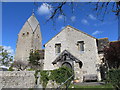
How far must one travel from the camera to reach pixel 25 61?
1142 inches

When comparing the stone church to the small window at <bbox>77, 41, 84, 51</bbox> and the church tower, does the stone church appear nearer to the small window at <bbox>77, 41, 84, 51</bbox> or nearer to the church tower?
the small window at <bbox>77, 41, 84, 51</bbox>

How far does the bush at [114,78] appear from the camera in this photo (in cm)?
859

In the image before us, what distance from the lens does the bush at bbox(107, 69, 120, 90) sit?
859 cm

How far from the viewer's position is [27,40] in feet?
105

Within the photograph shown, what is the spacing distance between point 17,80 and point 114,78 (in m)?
10.2

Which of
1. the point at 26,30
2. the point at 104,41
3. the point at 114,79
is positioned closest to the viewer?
the point at 114,79

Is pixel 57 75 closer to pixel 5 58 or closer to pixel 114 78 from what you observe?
pixel 114 78

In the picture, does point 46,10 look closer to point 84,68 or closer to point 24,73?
point 24,73

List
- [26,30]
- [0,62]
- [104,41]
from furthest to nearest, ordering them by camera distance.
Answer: [26,30] → [0,62] → [104,41]

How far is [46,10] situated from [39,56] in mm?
19995

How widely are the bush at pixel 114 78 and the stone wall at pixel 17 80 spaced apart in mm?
8104

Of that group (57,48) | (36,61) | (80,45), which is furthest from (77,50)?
(36,61)

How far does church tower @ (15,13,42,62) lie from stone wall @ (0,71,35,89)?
55.5 feet

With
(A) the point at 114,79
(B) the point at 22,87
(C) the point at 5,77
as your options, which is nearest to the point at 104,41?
(A) the point at 114,79
